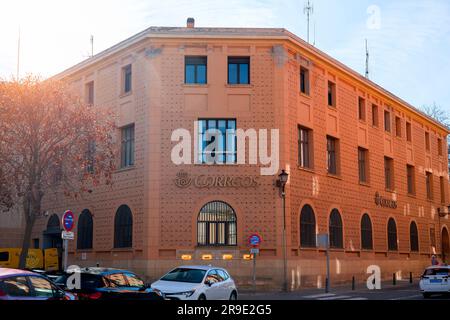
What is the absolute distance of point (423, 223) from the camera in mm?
47594

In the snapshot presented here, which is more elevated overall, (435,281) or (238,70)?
(238,70)

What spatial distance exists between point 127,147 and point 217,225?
7.17 meters

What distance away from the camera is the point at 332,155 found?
3631 cm

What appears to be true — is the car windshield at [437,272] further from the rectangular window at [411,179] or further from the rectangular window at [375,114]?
the rectangular window at [411,179]

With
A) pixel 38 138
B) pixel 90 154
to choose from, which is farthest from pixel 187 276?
pixel 38 138

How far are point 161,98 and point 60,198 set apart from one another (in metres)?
11.1

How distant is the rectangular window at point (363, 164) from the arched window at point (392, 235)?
15.7 feet

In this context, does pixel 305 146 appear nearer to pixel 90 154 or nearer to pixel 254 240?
pixel 254 240

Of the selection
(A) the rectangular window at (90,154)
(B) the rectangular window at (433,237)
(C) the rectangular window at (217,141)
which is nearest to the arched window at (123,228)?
(C) the rectangular window at (217,141)

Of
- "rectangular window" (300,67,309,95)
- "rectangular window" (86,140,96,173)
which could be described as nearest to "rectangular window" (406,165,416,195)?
"rectangular window" (300,67,309,95)

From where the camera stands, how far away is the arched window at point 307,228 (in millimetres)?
31516

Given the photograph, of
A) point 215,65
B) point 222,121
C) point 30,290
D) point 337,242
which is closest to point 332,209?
point 337,242

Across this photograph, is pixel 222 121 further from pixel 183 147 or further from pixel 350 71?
pixel 350 71

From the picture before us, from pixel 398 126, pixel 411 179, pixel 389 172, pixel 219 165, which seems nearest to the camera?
pixel 219 165
